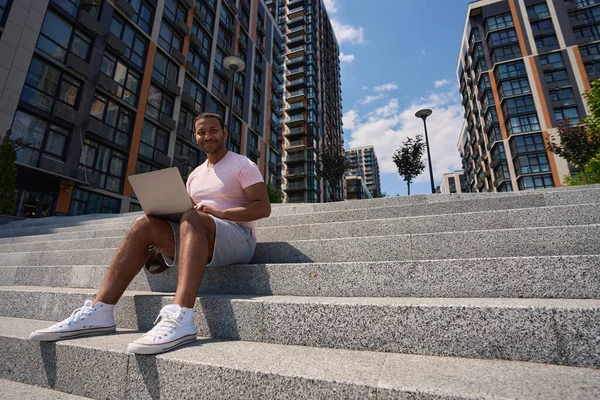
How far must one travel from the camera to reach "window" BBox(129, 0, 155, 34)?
58.9ft

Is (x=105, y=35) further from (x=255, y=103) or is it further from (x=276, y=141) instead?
(x=276, y=141)

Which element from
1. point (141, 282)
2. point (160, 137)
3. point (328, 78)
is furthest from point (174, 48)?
point (328, 78)

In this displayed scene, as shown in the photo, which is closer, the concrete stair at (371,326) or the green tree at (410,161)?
the concrete stair at (371,326)

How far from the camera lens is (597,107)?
38.4ft

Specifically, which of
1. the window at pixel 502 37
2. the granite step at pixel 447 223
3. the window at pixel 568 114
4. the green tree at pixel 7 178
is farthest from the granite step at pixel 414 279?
the window at pixel 502 37

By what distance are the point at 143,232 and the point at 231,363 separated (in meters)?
1.20

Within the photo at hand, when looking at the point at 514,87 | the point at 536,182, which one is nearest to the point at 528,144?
the point at 536,182

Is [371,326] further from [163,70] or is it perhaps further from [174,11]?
[174,11]

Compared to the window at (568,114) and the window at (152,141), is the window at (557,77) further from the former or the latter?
the window at (152,141)

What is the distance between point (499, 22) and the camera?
1400 inches

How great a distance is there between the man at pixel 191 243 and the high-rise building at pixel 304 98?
1500 inches

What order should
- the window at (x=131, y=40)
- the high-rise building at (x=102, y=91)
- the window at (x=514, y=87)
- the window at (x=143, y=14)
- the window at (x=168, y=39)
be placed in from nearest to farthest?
the high-rise building at (x=102, y=91) < the window at (x=131, y=40) < the window at (x=143, y=14) < the window at (x=168, y=39) < the window at (x=514, y=87)

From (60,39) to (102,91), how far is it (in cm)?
271

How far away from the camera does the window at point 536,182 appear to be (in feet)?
105
